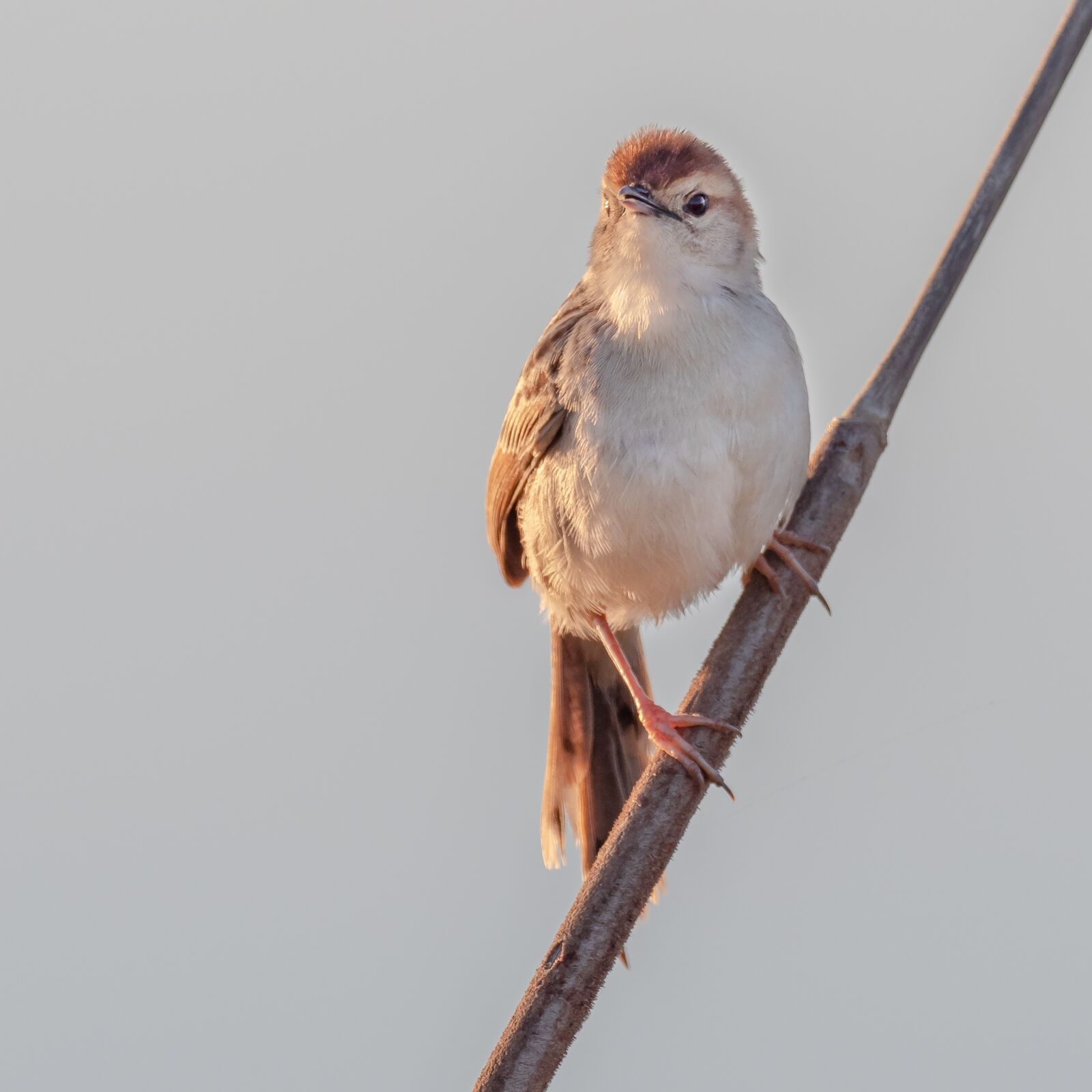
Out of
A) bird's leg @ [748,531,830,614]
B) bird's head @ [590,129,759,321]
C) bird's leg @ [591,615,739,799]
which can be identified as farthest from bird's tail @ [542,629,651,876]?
bird's head @ [590,129,759,321]

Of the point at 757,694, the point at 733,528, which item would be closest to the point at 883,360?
the point at 733,528

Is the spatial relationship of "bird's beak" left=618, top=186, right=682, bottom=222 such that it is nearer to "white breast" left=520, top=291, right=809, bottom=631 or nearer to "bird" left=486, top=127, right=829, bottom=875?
"bird" left=486, top=127, right=829, bottom=875

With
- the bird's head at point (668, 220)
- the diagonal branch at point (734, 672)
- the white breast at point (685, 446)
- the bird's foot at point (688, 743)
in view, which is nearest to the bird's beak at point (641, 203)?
the bird's head at point (668, 220)

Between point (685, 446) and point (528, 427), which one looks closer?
point (685, 446)

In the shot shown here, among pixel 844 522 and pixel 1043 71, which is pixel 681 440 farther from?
pixel 1043 71

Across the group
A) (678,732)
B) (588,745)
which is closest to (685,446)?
(678,732)

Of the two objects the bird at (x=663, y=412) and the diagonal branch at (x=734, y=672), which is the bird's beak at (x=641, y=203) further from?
the diagonal branch at (x=734, y=672)

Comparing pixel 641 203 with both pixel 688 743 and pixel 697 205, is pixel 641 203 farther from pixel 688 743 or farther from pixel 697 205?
pixel 688 743
